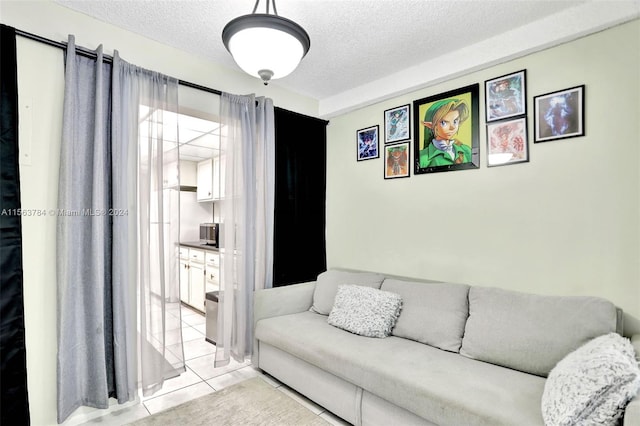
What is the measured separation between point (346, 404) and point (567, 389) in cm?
124

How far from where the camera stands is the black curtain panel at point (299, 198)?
327 cm

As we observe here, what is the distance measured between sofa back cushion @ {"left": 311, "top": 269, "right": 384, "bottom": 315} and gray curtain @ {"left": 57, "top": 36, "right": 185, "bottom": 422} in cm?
121

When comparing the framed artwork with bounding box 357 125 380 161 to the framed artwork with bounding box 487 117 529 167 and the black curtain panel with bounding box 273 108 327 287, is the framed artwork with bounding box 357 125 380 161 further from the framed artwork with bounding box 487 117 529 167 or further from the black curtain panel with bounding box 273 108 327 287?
the framed artwork with bounding box 487 117 529 167

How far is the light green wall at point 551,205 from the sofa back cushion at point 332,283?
30cm

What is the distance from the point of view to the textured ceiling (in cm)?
205

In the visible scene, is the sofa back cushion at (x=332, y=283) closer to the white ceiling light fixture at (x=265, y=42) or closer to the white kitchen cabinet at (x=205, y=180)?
the white ceiling light fixture at (x=265, y=42)

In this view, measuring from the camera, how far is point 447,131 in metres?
2.68

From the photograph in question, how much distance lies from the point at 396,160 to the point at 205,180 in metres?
3.36

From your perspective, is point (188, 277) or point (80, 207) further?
point (188, 277)

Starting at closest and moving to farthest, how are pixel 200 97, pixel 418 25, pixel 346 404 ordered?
pixel 346 404
pixel 418 25
pixel 200 97

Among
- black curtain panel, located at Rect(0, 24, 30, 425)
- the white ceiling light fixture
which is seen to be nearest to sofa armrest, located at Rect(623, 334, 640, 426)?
the white ceiling light fixture

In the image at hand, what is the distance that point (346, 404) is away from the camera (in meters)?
2.07

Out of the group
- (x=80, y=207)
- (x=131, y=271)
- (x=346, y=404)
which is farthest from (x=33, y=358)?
(x=346, y=404)

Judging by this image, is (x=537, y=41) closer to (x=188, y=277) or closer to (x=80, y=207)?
(x=80, y=207)
